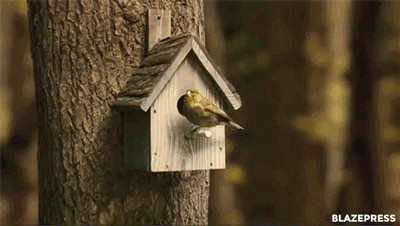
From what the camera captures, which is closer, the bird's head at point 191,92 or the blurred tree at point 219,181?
the bird's head at point 191,92

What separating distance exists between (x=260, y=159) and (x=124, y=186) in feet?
13.5

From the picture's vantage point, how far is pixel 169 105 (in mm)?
3281

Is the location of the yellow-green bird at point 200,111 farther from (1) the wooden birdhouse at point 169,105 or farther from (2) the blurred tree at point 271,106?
(2) the blurred tree at point 271,106

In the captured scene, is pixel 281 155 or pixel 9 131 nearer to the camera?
pixel 281 155

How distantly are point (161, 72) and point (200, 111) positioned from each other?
0.89ft

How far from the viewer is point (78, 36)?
3439 mm

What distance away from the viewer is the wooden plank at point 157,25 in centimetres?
350

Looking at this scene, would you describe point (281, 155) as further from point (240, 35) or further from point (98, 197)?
point (98, 197)

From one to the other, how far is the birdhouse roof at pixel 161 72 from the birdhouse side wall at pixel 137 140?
0.10 meters

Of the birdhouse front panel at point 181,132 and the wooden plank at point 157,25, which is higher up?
the wooden plank at point 157,25

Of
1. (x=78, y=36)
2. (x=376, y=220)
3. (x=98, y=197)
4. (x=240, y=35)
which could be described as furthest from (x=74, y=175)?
(x=376, y=220)

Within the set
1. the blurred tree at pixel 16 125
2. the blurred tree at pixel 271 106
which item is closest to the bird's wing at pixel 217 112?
the blurred tree at pixel 271 106

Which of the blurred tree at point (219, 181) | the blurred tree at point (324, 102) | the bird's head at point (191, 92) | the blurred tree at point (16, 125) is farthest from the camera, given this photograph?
the blurred tree at point (16, 125)

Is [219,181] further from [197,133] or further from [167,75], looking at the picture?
[167,75]
